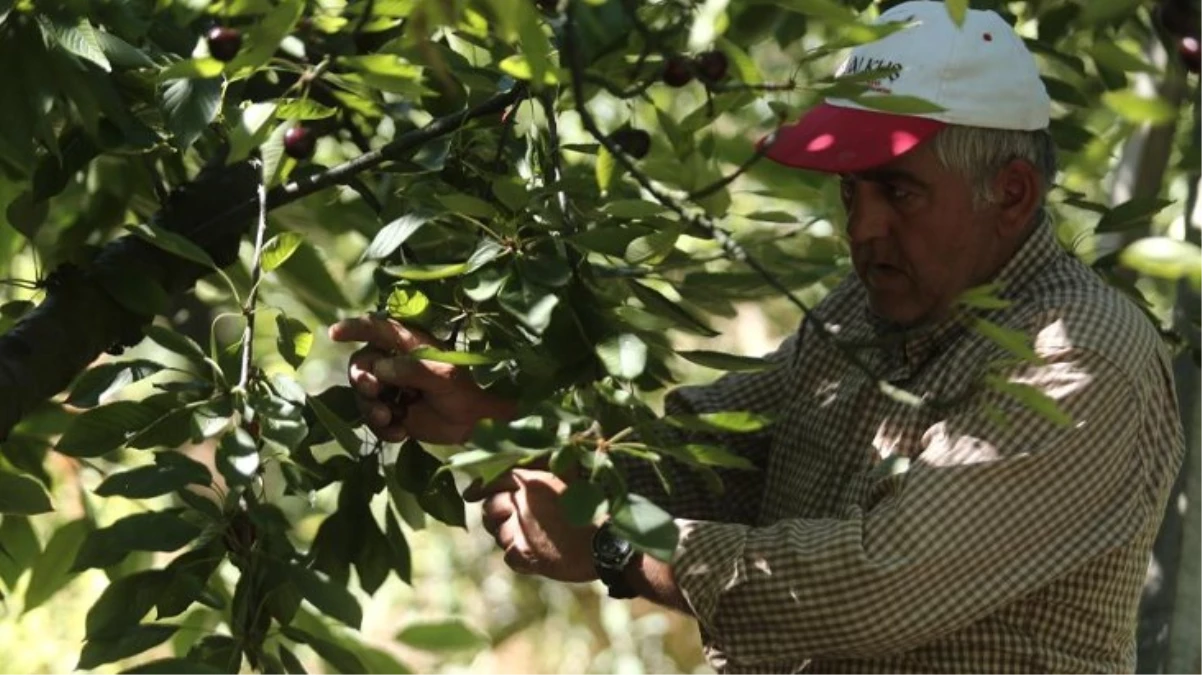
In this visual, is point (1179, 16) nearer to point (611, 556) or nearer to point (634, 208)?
point (634, 208)

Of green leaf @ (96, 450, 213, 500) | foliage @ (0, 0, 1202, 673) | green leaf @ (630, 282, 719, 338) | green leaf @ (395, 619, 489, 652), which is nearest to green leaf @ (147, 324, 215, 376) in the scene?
foliage @ (0, 0, 1202, 673)

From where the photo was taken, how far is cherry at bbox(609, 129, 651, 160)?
7.05 ft

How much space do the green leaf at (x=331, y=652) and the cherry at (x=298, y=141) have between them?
0.46 meters

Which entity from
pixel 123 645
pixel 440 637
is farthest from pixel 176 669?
pixel 440 637

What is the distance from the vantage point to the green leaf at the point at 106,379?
2.09 meters

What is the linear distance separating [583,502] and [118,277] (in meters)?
0.86

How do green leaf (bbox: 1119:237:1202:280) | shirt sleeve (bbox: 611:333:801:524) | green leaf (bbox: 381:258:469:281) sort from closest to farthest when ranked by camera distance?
green leaf (bbox: 1119:237:1202:280)
green leaf (bbox: 381:258:469:281)
shirt sleeve (bbox: 611:333:801:524)

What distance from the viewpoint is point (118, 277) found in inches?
96.2

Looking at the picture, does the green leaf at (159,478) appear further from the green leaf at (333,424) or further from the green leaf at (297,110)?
the green leaf at (297,110)

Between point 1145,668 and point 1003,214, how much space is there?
946 millimetres

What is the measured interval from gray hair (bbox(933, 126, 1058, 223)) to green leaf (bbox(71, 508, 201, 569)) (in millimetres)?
958

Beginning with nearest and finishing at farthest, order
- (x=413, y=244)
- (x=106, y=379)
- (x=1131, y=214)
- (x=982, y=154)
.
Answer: (x=106, y=379)
(x=413, y=244)
(x=982, y=154)
(x=1131, y=214)

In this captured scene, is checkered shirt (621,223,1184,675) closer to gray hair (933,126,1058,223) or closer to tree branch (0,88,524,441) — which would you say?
gray hair (933,126,1058,223)

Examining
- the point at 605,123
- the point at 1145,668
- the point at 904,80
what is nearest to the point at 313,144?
the point at 904,80
